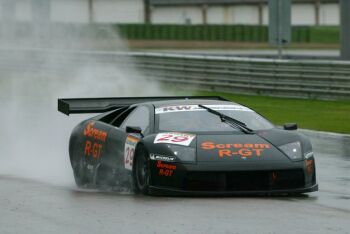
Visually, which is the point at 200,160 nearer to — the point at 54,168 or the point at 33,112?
the point at 54,168

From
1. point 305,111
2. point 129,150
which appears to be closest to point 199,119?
point 129,150

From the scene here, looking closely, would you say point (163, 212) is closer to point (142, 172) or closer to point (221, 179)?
point (221, 179)

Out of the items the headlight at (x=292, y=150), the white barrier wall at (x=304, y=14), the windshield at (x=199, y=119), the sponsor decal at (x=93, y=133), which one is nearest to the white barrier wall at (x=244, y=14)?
the white barrier wall at (x=304, y=14)

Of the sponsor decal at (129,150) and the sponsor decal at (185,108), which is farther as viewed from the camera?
the sponsor decal at (185,108)

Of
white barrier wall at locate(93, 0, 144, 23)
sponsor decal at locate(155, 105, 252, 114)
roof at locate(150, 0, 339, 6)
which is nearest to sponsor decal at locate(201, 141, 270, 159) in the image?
sponsor decal at locate(155, 105, 252, 114)

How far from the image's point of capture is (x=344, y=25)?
29562mm

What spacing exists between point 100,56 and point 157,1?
5163cm

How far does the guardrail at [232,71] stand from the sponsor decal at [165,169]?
1389 cm

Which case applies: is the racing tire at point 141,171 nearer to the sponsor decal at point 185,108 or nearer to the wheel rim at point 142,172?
the wheel rim at point 142,172

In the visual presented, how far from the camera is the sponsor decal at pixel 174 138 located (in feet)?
35.2

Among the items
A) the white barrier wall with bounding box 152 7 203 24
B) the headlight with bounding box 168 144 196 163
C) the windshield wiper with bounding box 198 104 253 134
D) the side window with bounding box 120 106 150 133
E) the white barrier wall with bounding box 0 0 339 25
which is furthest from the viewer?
the white barrier wall with bounding box 152 7 203 24

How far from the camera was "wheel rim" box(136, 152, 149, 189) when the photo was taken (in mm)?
10695

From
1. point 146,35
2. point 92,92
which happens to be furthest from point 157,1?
point 92,92

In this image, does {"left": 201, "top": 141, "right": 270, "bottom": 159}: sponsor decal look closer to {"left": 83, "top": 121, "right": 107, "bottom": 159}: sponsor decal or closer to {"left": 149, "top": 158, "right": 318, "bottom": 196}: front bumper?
{"left": 149, "top": 158, "right": 318, "bottom": 196}: front bumper
